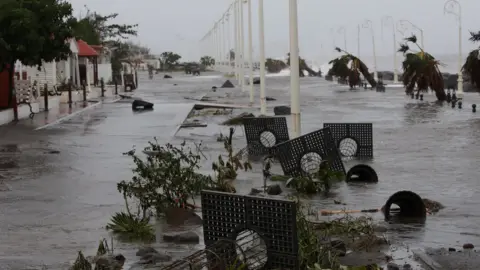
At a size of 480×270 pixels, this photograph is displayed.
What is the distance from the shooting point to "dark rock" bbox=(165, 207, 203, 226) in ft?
33.5

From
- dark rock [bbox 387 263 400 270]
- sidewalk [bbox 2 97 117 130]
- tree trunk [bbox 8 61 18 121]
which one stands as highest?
tree trunk [bbox 8 61 18 121]

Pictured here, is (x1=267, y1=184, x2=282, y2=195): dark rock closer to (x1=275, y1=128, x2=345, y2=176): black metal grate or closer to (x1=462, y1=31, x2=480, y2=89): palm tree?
(x1=275, y1=128, x2=345, y2=176): black metal grate

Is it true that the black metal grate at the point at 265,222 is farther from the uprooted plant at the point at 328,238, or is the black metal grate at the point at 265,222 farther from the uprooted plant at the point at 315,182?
the uprooted plant at the point at 315,182

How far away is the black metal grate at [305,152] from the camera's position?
13.6m

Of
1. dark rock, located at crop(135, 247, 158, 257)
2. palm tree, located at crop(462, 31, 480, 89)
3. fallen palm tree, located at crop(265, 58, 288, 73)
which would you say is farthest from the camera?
fallen palm tree, located at crop(265, 58, 288, 73)

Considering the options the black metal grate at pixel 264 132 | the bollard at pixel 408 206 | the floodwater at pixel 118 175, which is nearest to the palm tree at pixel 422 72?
the floodwater at pixel 118 175

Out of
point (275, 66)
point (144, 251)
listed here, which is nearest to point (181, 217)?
point (144, 251)

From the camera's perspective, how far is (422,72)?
42969mm

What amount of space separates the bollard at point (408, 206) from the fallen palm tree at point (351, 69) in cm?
5386

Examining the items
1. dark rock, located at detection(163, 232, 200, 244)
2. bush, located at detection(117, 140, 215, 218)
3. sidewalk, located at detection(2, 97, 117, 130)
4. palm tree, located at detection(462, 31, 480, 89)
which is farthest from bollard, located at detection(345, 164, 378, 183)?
palm tree, located at detection(462, 31, 480, 89)

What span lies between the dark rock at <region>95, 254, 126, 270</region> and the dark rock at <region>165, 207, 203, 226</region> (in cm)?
207

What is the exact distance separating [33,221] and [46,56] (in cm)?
1873

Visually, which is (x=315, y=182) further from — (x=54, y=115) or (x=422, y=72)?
(x=422, y=72)

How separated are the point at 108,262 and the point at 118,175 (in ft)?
24.1
